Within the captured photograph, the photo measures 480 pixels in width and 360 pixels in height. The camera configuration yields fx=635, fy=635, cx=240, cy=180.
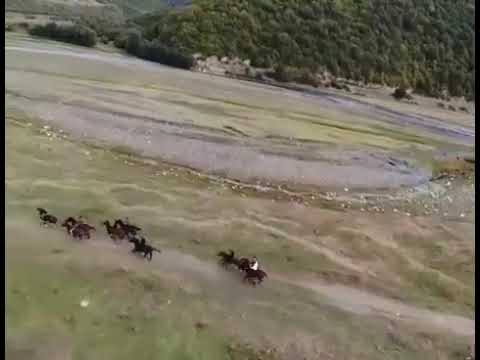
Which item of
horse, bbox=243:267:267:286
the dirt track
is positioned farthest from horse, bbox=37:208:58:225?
the dirt track

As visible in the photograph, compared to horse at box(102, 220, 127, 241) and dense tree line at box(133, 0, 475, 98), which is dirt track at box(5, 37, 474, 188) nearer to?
horse at box(102, 220, 127, 241)

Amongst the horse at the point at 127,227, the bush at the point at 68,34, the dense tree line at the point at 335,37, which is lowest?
the bush at the point at 68,34

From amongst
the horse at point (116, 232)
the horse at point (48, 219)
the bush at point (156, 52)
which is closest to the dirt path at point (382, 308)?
the horse at point (116, 232)

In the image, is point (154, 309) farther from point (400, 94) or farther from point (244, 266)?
point (400, 94)

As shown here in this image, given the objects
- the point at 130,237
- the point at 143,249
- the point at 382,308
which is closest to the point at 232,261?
the point at 143,249

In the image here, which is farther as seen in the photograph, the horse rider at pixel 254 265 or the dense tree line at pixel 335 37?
the dense tree line at pixel 335 37

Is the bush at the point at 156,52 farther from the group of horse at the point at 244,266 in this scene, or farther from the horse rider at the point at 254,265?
the horse rider at the point at 254,265

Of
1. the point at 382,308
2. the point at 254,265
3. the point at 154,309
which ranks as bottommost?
the point at 154,309
